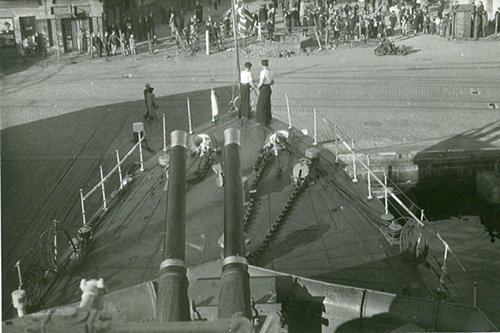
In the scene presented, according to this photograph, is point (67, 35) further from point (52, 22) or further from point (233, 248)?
point (233, 248)

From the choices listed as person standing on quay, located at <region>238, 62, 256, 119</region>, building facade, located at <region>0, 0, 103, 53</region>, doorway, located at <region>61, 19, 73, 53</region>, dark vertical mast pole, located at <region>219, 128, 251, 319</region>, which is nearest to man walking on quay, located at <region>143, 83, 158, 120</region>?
person standing on quay, located at <region>238, 62, 256, 119</region>

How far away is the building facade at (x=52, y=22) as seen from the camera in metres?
42.0

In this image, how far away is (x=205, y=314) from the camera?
8.07 meters

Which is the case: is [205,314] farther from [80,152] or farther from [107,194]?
[80,152]

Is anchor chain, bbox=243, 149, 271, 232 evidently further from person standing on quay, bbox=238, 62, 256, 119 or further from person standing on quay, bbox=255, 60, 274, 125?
person standing on quay, bbox=238, 62, 256, 119

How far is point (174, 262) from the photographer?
621 cm

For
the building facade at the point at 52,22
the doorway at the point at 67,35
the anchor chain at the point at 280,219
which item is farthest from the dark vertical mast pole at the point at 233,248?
the doorway at the point at 67,35

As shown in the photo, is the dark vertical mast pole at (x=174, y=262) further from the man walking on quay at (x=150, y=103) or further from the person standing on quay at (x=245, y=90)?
the man walking on quay at (x=150, y=103)

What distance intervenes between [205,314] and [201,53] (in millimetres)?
34728

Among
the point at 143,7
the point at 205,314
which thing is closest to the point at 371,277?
the point at 205,314

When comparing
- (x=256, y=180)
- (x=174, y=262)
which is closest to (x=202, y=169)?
A: (x=256, y=180)

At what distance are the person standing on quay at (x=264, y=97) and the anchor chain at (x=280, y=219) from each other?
12.2 ft

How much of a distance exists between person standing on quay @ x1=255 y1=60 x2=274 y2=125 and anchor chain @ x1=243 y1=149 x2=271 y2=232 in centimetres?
208

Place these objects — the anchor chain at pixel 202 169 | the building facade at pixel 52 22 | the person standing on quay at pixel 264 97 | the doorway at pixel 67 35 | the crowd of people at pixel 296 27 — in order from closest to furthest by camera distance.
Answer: the anchor chain at pixel 202 169 → the person standing on quay at pixel 264 97 → the building facade at pixel 52 22 → the crowd of people at pixel 296 27 → the doorway at pixel 67 35
